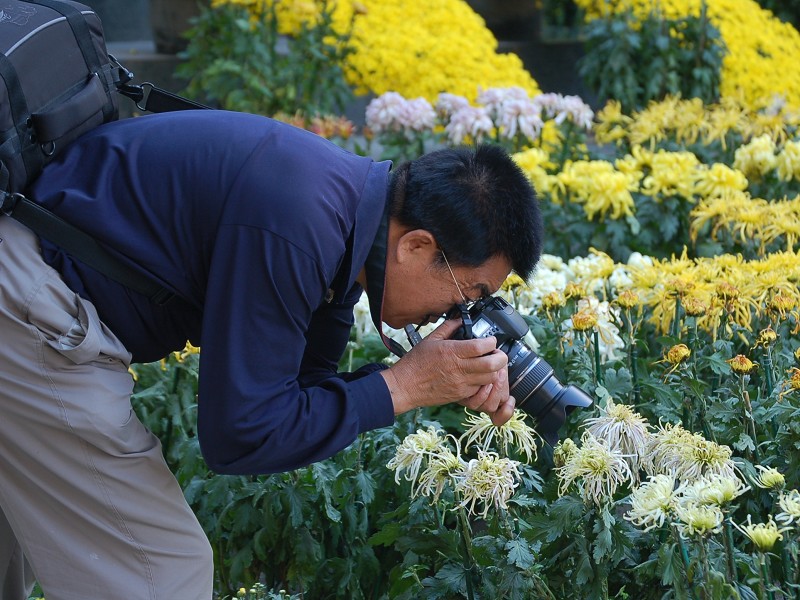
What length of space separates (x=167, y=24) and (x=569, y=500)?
21.7ft

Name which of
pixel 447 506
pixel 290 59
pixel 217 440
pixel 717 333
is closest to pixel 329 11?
pixel 290 59

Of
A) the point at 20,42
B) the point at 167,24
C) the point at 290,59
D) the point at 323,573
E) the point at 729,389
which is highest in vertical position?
the point at 20,42

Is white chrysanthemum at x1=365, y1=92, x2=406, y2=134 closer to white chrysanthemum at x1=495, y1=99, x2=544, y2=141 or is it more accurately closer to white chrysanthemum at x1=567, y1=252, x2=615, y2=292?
white chrysanthemum at x1=495, y1=99, x2=544, y2=141

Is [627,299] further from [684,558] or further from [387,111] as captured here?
[387,111]

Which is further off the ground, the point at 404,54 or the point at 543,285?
the point at 543,285

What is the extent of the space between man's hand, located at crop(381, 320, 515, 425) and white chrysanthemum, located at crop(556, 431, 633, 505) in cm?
21

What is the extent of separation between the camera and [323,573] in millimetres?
2795

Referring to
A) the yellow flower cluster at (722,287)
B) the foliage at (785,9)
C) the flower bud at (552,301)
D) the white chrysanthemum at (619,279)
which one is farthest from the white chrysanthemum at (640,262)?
the foliage at (785,9)

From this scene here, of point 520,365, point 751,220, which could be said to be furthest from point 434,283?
point 751,220

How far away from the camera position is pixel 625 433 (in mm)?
2203

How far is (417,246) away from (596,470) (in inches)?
20.6

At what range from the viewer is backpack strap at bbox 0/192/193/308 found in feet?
6.20

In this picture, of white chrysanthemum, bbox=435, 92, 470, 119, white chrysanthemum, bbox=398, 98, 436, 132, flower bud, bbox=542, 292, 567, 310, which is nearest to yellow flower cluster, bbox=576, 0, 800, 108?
white chrysanthemum, bbox=435, 92, 470, 119

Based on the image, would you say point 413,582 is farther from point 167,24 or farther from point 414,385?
point 167,24
